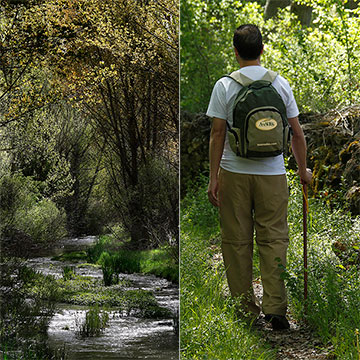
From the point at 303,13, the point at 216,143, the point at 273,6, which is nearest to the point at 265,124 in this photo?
the point at 216,143

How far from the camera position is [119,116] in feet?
8.79

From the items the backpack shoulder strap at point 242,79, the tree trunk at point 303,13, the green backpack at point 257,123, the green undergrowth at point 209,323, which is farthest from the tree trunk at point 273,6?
the green backpack at point 257,123

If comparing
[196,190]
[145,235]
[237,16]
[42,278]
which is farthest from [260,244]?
[237,16]

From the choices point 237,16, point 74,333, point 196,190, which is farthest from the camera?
point 237,16

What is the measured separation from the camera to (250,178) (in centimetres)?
373

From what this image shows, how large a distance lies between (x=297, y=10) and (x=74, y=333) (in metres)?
10.6

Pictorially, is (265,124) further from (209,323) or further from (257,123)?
(209,323)

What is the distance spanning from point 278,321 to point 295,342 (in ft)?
0.59

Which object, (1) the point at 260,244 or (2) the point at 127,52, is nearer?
(2) the point at 127,52

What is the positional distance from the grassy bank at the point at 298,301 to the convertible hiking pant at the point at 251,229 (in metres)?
0.13

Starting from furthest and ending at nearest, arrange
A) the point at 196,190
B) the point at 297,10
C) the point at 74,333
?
the point at 297,10, the point at 196,190, the point at 74,333

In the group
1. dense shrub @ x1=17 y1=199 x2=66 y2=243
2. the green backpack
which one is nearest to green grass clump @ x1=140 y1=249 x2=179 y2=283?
dense shrub @ x1=17 y1=199 x2=66 y2=243

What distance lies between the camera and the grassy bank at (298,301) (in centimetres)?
333

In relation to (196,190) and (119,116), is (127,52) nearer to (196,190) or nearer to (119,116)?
(119,116)
